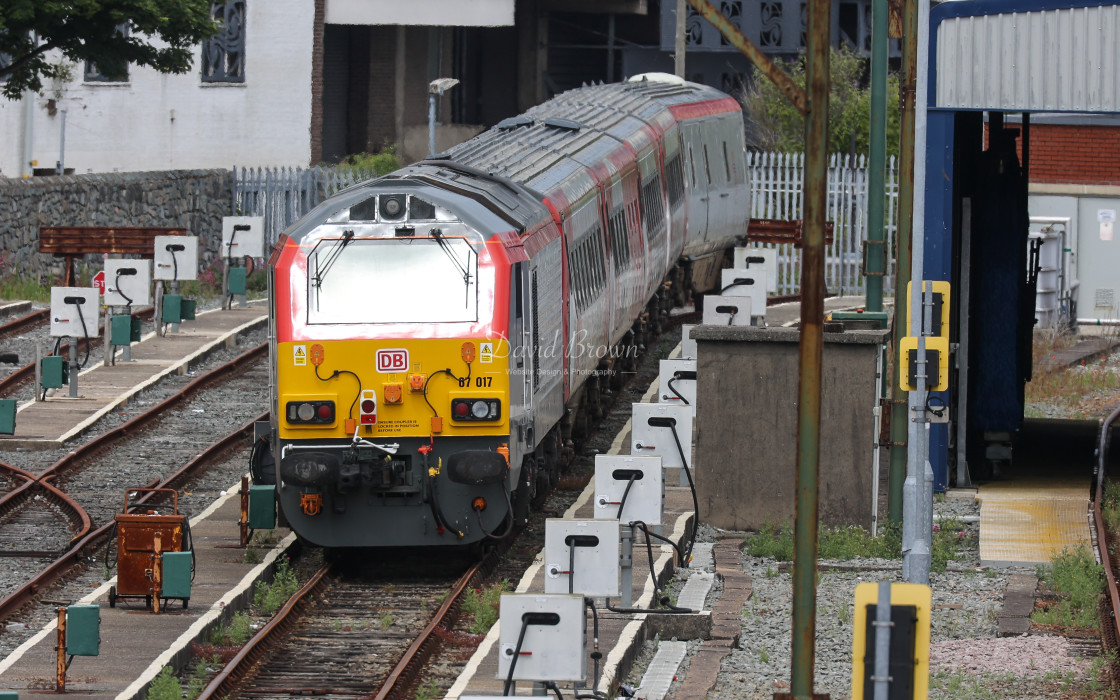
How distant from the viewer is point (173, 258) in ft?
84.0

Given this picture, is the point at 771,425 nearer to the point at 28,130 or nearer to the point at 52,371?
the point at 52,371

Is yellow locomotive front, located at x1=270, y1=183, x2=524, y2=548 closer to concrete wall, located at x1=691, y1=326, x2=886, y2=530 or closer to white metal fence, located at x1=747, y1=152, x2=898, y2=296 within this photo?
concrete wall, located at x1=691, y1=326, x2=886, y2=530

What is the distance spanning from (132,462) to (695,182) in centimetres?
1073

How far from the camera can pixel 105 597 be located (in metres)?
13.9

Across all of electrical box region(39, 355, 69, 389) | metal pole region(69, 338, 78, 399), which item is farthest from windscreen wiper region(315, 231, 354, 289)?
metal pole region(69, 338, 78, 399)

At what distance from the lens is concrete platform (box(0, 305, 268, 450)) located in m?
20.0

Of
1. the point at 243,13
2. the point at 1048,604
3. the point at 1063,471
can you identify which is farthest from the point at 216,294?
the point at 1048,604

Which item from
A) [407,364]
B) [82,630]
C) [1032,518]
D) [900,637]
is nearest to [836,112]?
[1032,518]

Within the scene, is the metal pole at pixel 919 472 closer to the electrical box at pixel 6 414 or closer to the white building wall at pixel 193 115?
the electrical box at pixel 6 414

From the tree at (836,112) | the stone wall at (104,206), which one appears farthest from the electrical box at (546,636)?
the tree at (836,112)

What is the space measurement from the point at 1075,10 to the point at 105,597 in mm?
10606

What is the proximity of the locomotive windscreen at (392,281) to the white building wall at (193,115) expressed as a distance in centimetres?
2514

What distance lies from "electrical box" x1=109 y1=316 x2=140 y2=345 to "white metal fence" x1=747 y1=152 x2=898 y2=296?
13.8 metres

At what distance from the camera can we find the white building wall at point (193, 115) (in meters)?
38.9
